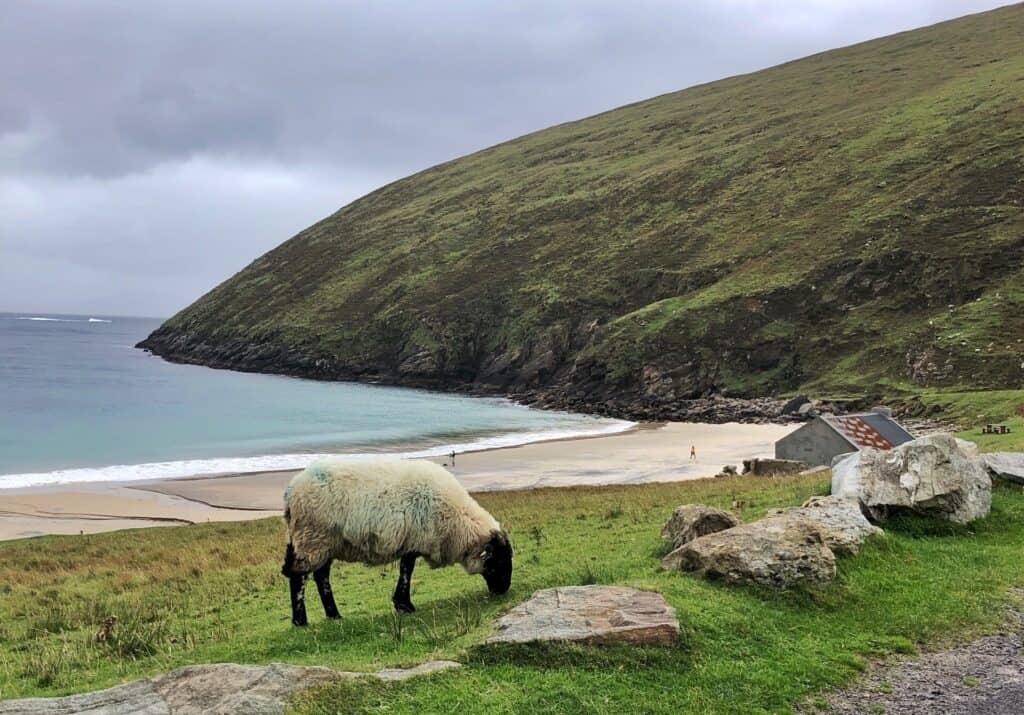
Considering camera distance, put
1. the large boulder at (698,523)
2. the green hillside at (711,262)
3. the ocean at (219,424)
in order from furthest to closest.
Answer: the green hillside at (711,262)
the ocean at (219,424)
the large boulder at (698,523)

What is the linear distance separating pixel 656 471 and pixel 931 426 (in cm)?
2304

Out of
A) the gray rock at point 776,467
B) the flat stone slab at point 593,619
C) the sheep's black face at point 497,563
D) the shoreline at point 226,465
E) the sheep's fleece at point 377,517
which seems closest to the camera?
the flat stone slab at point 593,619

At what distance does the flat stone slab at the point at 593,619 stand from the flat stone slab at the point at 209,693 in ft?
4.15

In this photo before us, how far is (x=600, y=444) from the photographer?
214ft

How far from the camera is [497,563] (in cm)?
1197

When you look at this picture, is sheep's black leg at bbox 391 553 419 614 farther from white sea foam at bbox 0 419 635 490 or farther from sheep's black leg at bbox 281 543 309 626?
white sea foam at bbox 0 419 635 490

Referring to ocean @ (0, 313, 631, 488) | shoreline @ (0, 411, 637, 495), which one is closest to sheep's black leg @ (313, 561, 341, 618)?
ocean @ (0, 313, 631, 488)

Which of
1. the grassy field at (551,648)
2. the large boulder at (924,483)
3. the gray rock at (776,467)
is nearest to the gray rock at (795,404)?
the gray rock at (776,467)

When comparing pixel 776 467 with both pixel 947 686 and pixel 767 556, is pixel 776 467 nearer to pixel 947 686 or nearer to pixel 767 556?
pixel 767 556

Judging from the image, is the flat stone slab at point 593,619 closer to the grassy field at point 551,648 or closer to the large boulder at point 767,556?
the grassy field at point 551,648

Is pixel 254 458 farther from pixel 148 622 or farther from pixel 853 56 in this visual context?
pixel 853 56

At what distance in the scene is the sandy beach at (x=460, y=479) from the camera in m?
38.3

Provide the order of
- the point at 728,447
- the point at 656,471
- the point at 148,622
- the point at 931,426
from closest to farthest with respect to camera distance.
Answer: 1. the point at 148,622
2. the point at 656,471
3. the point at 931,426
4. the point at 728,447

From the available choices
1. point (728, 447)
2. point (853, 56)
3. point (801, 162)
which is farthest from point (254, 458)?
point (853, 56)
